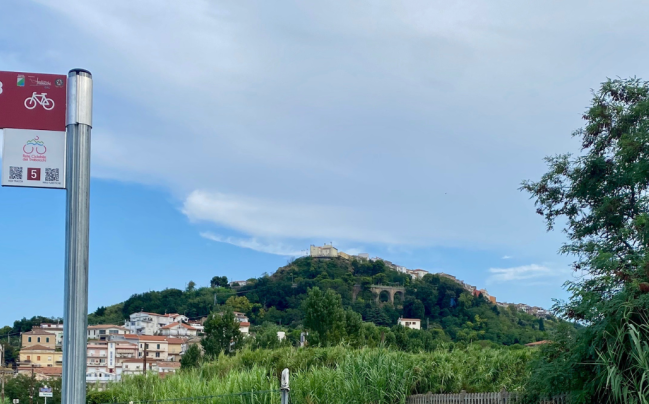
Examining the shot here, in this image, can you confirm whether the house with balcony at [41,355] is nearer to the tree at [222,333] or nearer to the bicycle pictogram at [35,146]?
the tree at [222,333]

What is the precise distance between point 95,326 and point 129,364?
1930 cm

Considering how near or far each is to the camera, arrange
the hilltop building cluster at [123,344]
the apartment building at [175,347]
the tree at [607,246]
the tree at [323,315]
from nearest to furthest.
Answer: the tree at [607,246], the tree at [323,315], the hilltop building cluster at [123,344], the apartment building at [175,347]

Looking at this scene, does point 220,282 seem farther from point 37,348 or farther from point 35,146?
point 35,146

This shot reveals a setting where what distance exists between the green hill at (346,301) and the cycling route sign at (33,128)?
115 ft

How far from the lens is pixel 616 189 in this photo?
976 cm

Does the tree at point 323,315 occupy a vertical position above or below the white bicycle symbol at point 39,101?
below

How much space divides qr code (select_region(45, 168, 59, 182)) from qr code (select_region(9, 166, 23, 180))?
0.12m

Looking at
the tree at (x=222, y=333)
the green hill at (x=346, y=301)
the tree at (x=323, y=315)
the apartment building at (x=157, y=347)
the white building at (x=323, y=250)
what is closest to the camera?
the tree at (x=323, y=315)

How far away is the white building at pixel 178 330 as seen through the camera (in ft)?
276

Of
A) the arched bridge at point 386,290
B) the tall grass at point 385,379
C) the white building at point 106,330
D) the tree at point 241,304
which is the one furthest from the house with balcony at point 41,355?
the tall grass at point 385,379

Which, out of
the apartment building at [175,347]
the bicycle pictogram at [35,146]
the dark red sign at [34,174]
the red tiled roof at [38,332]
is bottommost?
the apartment building at [175,347]

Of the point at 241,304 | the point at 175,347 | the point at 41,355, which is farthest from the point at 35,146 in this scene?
the point at 241,304

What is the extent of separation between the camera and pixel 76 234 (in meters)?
2.93

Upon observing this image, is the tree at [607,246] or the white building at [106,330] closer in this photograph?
the tree at [607,246]
